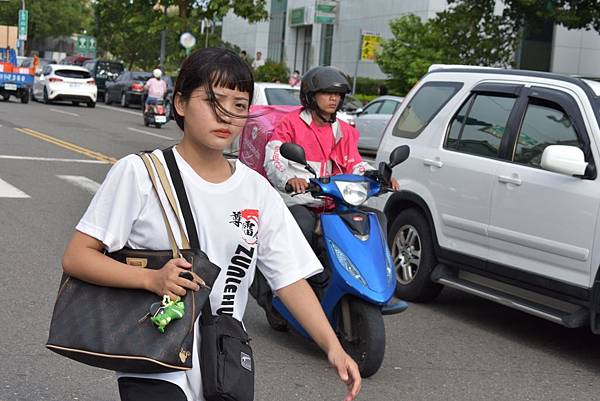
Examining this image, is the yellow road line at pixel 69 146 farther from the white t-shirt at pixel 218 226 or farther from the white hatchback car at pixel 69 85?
the white t-shirt at pixel 218 226

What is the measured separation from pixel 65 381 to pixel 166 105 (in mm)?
24716

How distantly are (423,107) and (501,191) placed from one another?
1.47 meters

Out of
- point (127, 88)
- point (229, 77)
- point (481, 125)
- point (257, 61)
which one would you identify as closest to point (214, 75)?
point (229, 77)

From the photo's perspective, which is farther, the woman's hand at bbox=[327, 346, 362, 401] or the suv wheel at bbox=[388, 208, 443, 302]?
the suv wheel at bbox=[388, 208, 443, 302]

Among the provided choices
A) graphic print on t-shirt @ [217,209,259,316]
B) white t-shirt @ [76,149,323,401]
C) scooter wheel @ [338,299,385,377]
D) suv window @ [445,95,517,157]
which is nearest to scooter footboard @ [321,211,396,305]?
scooter wheel @ [338,299,385,377]

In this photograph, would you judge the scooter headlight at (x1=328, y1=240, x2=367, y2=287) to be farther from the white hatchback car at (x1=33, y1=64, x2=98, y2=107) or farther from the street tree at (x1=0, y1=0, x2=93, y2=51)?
the street tree at (x1=0, y1=0, x2=93, y2=51)

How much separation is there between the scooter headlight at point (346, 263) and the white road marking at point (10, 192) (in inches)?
289

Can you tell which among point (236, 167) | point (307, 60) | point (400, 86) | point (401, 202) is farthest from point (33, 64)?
point (236, 167)

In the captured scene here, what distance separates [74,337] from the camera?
2.84m

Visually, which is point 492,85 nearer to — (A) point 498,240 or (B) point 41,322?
(A) point 498,240

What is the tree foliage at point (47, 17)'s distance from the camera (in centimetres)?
8881

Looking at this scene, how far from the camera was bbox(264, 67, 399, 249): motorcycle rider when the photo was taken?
256 inches

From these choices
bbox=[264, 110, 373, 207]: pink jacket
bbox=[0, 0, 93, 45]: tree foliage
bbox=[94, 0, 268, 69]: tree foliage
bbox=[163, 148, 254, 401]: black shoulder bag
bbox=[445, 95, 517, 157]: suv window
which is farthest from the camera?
bbox=[0, 0, 93, 45]: tree foliage

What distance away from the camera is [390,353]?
6.99 meters
